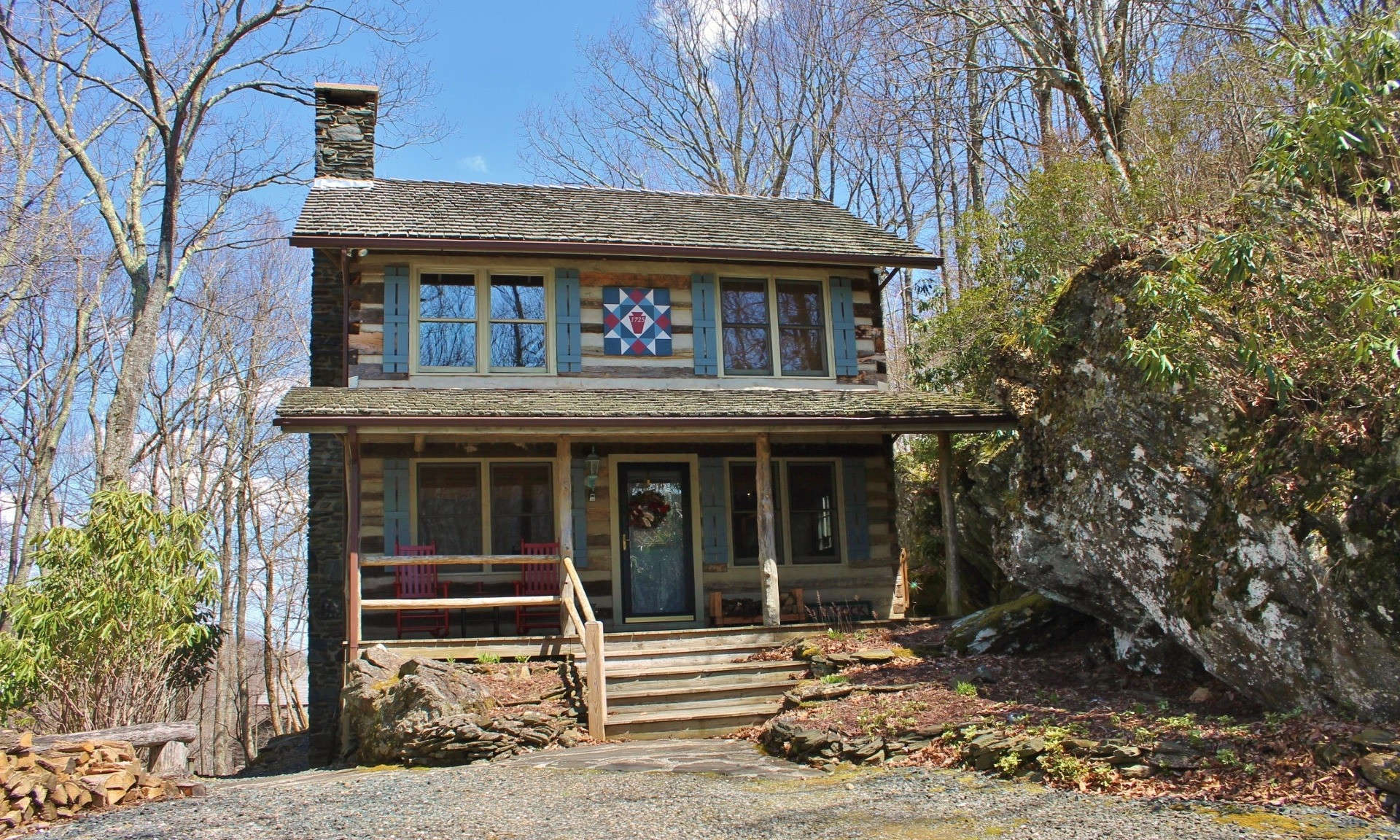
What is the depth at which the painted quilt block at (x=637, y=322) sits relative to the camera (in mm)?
13211

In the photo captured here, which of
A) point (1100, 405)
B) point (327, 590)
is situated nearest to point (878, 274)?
point (1100, 405)

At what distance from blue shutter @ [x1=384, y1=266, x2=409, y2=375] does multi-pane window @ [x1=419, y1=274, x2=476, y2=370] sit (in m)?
0.18

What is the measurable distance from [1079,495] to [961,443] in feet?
22.0

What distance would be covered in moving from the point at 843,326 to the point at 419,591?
6.42m

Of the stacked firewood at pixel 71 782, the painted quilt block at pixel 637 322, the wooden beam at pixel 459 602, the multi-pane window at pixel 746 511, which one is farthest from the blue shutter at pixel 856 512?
the stacked firewood at pixel 71 782

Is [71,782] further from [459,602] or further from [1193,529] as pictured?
[1193,529]

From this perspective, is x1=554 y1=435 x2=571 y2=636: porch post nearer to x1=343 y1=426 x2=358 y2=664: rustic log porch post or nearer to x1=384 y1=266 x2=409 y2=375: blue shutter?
x1=343 y1=426 x2=358 y2=664: rustic log porch post

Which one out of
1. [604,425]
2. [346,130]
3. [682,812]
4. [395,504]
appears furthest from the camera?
[346,130]

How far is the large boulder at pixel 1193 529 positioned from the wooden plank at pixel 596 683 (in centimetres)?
391

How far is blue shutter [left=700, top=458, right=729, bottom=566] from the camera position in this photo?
12992 millimetres

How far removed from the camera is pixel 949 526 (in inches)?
499

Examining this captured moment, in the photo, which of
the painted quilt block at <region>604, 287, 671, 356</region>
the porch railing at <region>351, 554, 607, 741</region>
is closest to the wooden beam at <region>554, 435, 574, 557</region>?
the porch railing at <region>351, 554, 607, 741</region>

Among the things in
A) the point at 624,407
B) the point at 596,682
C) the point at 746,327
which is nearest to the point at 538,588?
the point at 624,407

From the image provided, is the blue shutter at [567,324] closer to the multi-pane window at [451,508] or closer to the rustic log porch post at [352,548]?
the multi-pane window at [451,508]
